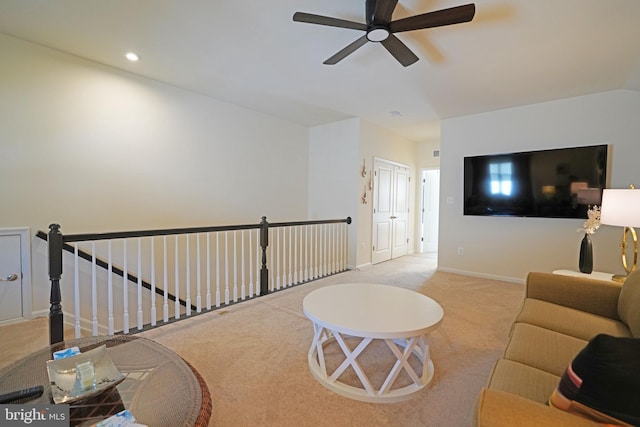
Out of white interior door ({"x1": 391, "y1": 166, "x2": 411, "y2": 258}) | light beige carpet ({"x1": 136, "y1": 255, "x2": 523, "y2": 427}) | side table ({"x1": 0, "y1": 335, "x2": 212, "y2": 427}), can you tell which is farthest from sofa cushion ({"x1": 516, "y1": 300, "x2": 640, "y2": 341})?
white interior door ({"x1": 391, "y1": 166, "x2": 411, "y2": 258})

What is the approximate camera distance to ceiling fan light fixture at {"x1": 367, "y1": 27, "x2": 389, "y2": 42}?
2.06 meters

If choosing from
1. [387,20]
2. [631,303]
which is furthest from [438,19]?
[631,303]

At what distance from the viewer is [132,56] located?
2984mm

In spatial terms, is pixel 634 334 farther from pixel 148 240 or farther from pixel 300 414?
pixel 148 240

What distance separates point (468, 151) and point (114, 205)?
4990mm

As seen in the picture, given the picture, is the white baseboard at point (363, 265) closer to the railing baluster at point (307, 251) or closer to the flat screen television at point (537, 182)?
the railing baluster at point (307, 251)

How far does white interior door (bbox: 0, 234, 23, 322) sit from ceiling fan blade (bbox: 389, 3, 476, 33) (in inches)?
153

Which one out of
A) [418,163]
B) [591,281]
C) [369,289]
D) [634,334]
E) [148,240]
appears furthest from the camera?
[418,163]

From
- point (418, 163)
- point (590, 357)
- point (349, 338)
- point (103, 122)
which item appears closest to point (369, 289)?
point (349, 338)

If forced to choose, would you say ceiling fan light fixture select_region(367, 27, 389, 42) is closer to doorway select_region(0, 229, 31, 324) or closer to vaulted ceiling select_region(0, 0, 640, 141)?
vaulted ceiling select_region(0, 0, 640, 141)

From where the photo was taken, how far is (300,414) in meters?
1.54

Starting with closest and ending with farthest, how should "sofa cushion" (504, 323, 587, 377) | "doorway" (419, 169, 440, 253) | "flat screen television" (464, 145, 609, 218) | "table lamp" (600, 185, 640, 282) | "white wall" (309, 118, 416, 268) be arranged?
"sofa cushion" (504, 323, 587, 377)
"table lamp" (600, 185, 640, 282)
"flat screen television" (464, 145, 609, 218)
"white wall" (309, 118, 416, 268)
"doorway" (419, 169, 440, 253)

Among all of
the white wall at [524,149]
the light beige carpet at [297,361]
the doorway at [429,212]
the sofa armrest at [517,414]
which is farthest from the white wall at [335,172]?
the sofa armrest at [517,414]

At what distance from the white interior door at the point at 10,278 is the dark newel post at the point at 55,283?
1198mm
